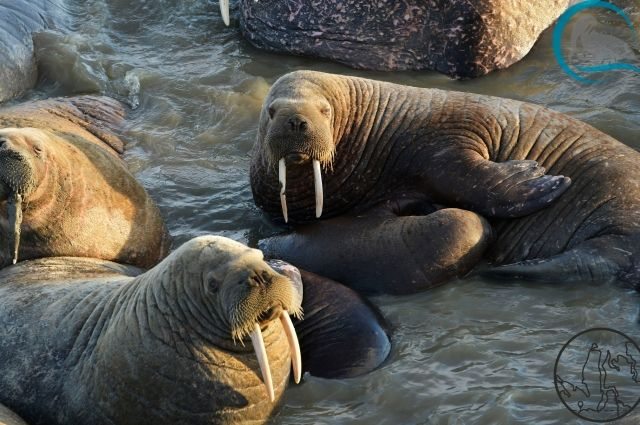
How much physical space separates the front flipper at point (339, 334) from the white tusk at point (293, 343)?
16.3 inches

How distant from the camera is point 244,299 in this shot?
4.96 m

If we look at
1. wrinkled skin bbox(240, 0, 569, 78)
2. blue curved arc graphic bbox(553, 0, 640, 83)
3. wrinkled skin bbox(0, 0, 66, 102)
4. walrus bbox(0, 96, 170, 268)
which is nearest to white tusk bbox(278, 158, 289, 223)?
walrus bbox(0, 96, 170, 268)

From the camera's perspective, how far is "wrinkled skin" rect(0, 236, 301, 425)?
5137 millimetres

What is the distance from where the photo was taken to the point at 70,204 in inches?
258

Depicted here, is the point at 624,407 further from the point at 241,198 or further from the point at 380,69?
the point at 380,69

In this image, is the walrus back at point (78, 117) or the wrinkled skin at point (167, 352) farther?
the walrus back at point (78, 117)

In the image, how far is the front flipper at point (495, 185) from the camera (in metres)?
6.79

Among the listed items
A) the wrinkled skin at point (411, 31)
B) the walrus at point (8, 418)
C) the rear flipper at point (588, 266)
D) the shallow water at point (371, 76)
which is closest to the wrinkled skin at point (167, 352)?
A: the walrus at point (8, 418)

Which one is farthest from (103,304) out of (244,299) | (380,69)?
(380,69)

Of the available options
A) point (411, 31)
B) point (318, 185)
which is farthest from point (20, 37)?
point (318, 185)

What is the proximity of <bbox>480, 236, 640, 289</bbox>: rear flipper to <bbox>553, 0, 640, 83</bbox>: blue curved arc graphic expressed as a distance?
120 inches

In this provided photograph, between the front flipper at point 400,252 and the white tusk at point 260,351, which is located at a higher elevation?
the white tusk at point 260,351

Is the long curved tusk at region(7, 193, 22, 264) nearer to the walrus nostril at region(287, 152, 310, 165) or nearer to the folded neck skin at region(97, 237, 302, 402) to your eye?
the folded neck skin at region(97, 237, 302, 402)

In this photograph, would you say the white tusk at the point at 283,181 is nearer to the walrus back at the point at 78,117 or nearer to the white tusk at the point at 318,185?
the white tusk at the point at 318,185
